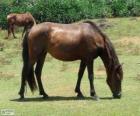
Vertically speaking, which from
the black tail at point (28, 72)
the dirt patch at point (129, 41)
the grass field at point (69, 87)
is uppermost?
the black tail at point (28, 72)

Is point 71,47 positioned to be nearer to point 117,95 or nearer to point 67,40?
point 67,40

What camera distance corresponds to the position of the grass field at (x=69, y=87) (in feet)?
37.9

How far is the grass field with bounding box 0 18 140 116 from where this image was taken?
37.9 feet

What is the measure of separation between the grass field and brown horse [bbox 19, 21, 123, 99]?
1.84ft

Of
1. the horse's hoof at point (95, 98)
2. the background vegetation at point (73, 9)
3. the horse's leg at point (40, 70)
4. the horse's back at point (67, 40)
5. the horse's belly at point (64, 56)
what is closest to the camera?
the horse's hoof at point (95, 98)

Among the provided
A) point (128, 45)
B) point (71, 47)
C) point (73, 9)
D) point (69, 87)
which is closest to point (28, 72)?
point (71, 47)

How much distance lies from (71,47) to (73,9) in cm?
2007

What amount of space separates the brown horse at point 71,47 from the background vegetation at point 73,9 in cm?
1934

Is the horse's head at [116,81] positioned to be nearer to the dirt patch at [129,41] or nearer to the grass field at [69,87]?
the grass field at [69,87]

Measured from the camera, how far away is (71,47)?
13344 millimetres

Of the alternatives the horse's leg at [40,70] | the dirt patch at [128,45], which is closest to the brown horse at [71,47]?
the horse's leg at [40,70]

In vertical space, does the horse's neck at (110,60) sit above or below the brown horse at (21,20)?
above

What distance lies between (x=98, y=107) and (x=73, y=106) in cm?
56

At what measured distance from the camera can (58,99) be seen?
43.5 ft
